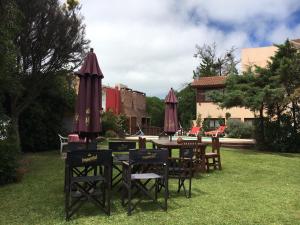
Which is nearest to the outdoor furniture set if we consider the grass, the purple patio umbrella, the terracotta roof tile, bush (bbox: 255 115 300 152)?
the grass

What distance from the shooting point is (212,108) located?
1419 inches

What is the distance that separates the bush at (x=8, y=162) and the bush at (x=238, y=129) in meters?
22.1

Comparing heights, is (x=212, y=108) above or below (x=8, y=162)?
above

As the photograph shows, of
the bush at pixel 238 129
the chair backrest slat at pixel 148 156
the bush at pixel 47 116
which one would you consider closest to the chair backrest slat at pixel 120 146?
the chair backrest slat at pixel 148 156

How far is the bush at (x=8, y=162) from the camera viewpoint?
29.8 ft

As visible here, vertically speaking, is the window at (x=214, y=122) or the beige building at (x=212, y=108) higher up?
the beige building at (x=212, y=108)

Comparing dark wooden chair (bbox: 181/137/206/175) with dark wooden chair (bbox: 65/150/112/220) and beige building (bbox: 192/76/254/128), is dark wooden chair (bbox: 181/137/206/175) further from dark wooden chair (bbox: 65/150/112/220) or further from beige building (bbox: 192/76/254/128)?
beige building (bbox: 192/76/254/128)

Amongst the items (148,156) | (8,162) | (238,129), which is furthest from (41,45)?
(238,129)

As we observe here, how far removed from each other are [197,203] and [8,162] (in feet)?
15.9

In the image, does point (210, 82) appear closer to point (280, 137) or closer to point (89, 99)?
point (280, 137)

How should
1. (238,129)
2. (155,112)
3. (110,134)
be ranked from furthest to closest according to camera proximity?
1. (155,112)
2. (238,129)
3. (110,134)

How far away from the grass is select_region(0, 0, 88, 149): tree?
6618 mm

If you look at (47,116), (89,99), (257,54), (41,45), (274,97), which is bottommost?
(89,99)

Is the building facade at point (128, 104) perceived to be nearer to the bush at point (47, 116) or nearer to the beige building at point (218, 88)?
the beige building at point (218, 88)
